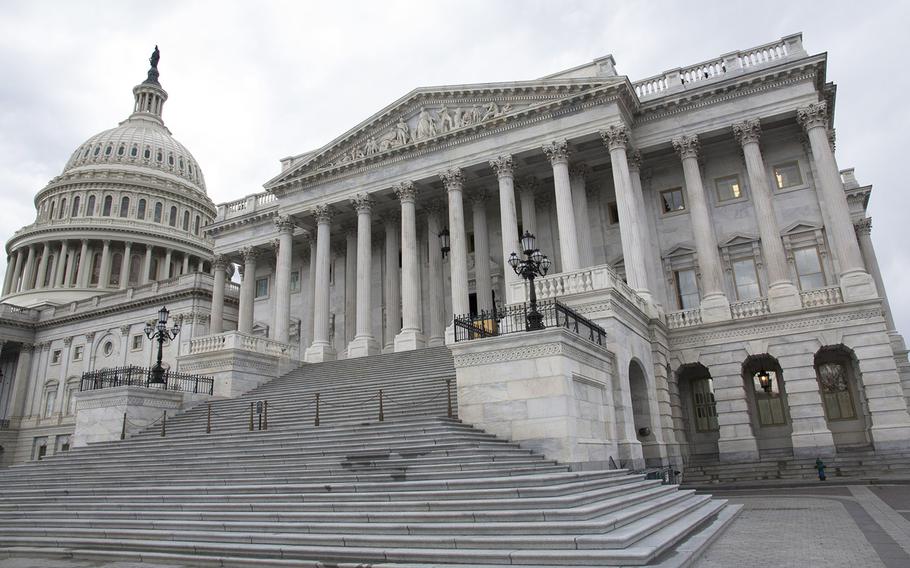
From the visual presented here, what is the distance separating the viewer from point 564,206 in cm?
3167

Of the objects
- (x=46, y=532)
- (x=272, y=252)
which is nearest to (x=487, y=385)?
(x=46, y=532)

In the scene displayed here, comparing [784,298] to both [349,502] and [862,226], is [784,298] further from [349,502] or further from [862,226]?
[349,502]

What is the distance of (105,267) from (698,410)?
78.9 metres

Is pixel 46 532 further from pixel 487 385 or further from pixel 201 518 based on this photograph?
pixel 487 385

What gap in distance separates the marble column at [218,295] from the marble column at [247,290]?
1701 mm

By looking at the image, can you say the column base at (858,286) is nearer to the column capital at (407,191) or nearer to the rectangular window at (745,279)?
the rectangular window at (745,279)

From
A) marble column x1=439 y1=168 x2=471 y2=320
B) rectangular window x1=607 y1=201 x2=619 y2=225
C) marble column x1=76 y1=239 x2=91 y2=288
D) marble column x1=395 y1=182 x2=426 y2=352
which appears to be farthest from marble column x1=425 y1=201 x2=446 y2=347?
marble column x1=76 y1=239 x2=91 y2=288

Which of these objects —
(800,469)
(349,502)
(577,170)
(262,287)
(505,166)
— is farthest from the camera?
(262,287)

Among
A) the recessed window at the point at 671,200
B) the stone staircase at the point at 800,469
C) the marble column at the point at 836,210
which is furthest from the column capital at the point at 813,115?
the stone staircase at the point at 800,469

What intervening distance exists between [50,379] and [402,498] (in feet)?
222

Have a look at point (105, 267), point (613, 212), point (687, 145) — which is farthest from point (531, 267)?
point (105, 267)

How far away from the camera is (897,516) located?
48.8 ft

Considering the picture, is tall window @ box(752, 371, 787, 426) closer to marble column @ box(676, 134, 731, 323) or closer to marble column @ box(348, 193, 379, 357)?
marble column @ box(676, 134, 731, 323)

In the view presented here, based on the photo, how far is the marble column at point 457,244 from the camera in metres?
33.7
